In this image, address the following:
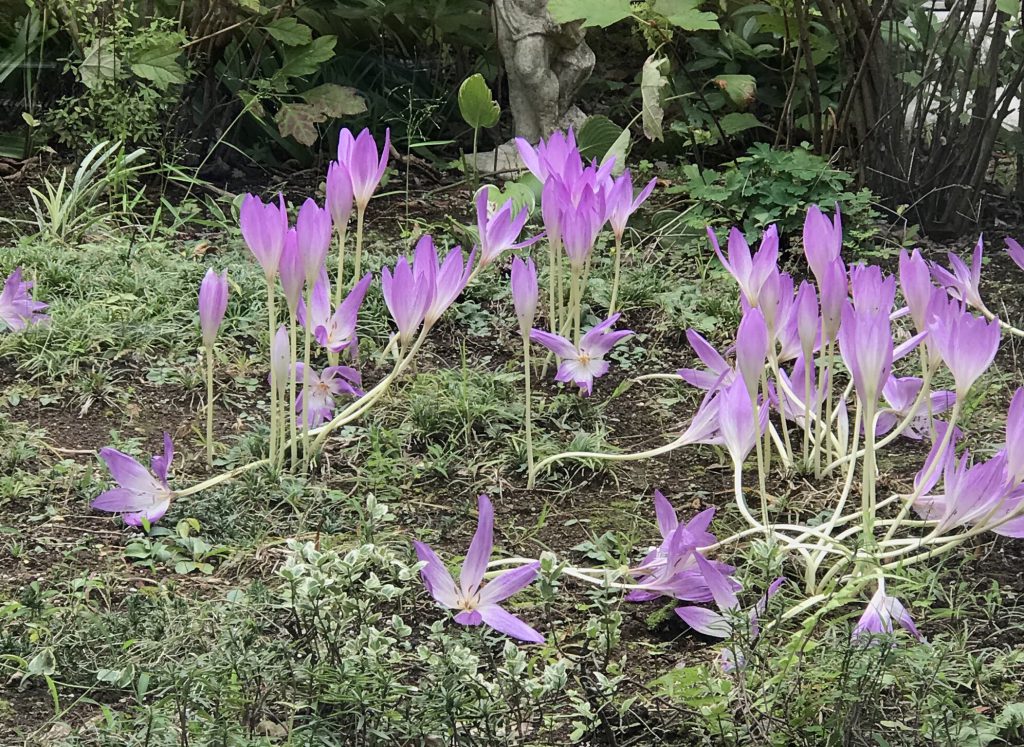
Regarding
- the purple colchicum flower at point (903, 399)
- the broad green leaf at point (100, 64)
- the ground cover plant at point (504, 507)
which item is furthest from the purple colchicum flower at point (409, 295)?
the broad green leaf at point (100, 64)

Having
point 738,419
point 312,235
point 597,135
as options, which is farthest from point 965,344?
point 597,135

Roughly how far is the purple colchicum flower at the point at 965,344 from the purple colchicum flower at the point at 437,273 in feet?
2.73

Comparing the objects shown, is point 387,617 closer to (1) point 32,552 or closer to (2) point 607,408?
(1) point 32,552

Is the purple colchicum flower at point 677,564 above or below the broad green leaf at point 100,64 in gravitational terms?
below

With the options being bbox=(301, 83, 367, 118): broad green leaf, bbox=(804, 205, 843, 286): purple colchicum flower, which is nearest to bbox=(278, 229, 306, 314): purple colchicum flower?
bbox=(804, 205, 843, 286): purple colchicum flower

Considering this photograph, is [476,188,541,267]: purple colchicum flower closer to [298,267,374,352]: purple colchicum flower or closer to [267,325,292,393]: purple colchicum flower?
[298,267,374,352]: purple colchicum flower

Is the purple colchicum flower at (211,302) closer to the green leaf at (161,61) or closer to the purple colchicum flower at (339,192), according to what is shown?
the purple colchicum flower at (339,192)

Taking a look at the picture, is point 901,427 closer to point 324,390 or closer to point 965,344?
point 965,344

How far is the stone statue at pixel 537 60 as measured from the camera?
14.7 feet

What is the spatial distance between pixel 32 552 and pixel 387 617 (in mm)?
640

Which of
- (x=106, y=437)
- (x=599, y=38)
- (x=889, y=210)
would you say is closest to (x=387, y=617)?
(x=106, y=437)

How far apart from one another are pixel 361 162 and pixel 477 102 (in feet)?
3.23

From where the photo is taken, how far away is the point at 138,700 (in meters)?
1.70

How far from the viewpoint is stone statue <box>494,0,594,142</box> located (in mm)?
4492
